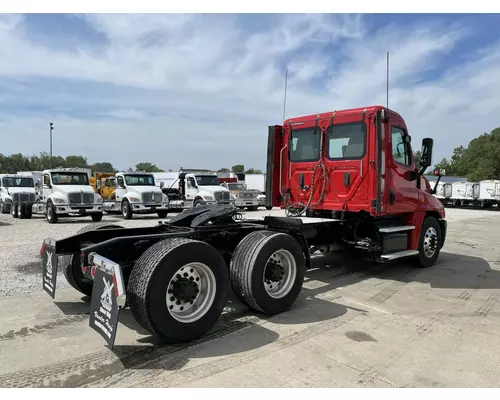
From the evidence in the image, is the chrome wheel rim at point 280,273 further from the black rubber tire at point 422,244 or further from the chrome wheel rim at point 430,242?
the chrome wheel rim at point 430,242

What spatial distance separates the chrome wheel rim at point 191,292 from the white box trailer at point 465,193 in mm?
31111

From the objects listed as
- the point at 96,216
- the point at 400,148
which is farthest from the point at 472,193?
the point at 400,148

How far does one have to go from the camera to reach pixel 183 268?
4051 millimetres

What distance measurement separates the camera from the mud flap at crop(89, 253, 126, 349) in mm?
3459

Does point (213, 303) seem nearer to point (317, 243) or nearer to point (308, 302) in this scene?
point (308, 302)

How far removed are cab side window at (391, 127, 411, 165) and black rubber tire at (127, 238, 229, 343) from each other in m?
4.05

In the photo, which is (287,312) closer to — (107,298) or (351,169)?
(107,298)

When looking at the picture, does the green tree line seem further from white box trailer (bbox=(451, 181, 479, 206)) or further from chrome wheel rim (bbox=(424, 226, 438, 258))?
chrome wheel rim (bbox=(424, 226, 438, 258))

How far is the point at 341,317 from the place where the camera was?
4762mm

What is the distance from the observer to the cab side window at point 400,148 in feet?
22.1
